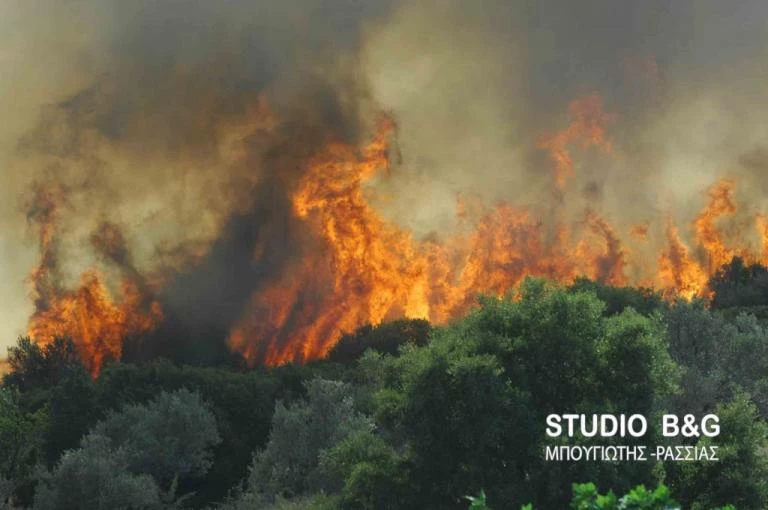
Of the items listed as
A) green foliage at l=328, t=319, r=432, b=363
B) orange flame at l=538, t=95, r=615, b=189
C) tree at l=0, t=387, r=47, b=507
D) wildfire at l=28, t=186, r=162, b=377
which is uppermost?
orange flame at l=538, t=95, r=615, b=189

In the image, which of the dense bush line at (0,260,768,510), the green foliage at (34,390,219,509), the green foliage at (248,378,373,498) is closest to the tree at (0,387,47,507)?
the dense bush line at (0,260,768,510)

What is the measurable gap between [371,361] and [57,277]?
108000 millimetres

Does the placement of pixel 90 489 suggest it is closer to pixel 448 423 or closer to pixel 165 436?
pixel 165 436

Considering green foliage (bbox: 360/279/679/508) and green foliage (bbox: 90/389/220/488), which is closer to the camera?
green foliage (bbox: 360/279/679/508)

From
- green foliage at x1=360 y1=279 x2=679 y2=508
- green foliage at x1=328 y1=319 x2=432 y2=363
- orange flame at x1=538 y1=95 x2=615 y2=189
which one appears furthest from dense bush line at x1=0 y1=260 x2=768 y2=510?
orange flame at x1=538 y1=95 x2=615 y2=189

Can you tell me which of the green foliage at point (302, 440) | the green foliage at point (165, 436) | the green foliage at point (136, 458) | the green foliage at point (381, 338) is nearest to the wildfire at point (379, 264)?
the green foliage at point (381, 338)

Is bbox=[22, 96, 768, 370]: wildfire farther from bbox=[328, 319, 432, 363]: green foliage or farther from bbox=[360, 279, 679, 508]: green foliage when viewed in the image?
bbox=[360, 279, 679, 508]: green foliage

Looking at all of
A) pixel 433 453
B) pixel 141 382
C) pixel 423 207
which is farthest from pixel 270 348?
pixel 433 453

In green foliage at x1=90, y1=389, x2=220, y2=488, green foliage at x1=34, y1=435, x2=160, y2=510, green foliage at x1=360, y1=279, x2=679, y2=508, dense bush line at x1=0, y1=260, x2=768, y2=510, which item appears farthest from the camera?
green foliage at x1=90, y1=389, x2=220, y2=488

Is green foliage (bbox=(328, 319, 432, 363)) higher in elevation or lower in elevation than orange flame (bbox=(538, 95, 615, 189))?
lower

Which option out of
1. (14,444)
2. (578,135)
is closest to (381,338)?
(578,135)

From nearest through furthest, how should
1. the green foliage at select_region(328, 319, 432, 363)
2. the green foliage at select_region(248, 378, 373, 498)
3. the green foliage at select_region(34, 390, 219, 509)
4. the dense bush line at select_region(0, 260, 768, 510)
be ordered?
1. the dense bush line at select_region(0, 260, 768, 510)
2. the green foliage at select_region(34, 390, 219, 509)
3. the green foliage at select_region(248, 378, 373, 498)
4. the green foliage at select_region(328, 319, 432, 363)

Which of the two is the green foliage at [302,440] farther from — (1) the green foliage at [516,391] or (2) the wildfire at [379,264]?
(2) the wildfire at [379,264]

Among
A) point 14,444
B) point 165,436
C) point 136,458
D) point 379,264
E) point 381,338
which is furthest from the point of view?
point 379,264
